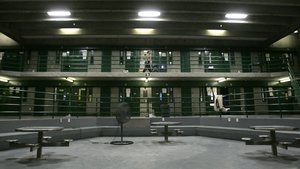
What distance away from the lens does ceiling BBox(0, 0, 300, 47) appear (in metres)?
8.69

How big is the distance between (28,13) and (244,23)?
11.2 metres

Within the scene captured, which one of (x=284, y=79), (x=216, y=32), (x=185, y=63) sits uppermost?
(x=216, y=32)

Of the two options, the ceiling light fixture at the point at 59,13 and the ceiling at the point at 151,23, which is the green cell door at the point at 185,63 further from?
the ceiling light fixture at the point at 59,13

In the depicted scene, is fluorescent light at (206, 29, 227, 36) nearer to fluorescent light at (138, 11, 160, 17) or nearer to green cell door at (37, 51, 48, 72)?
fluorescent light at (138, 11, 160, 17)

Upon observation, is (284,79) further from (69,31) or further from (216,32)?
(69,31)

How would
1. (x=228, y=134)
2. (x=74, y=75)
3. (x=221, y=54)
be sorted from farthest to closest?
(x=221, y=54) → (x=74, y=75) → (x=228, y=134)

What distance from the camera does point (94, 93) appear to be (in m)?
12.7

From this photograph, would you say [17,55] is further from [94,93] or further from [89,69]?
[94,93]

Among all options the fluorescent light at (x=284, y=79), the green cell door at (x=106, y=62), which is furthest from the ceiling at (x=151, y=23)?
the fluorescent light at (x=284, y=79)

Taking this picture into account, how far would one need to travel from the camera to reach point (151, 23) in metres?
10.8

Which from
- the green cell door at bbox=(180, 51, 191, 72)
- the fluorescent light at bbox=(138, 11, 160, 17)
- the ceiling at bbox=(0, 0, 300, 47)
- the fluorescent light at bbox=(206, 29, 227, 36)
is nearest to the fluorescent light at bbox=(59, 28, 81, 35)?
the ceiling at bbox=(0, 0, 300, 47)

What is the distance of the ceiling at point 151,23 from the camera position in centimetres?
869

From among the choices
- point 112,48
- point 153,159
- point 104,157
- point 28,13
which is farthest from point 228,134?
point 28,13


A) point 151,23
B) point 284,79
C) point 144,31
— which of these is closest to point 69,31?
point 144,31
